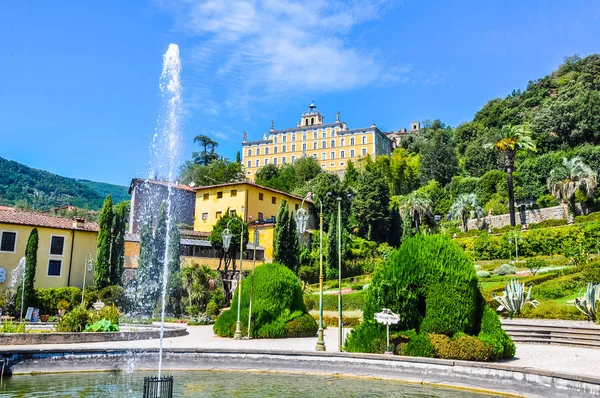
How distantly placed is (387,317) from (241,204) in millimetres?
42653

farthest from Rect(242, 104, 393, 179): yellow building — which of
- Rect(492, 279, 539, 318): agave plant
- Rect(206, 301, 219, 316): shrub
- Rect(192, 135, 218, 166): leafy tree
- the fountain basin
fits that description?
the fountain basin

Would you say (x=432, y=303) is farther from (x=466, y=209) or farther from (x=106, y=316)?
(x=466, y=209)

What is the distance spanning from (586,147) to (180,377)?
67.1m

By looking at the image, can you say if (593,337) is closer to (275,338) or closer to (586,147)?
(275,338)

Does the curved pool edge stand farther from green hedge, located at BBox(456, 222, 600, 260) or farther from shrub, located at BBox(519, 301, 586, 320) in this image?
green hedge, located at BBox(456, 222, 600, 260)

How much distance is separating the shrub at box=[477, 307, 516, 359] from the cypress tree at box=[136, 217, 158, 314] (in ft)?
91.3

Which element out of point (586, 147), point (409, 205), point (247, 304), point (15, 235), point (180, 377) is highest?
point (586, 147)

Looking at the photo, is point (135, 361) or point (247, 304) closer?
point (135, 361)

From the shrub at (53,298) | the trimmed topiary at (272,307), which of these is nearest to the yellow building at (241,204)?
the shrub at (53,298)

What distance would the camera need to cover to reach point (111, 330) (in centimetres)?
2008

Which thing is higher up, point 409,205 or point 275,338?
point 409,205

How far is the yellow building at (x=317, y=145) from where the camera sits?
110625 millimetres

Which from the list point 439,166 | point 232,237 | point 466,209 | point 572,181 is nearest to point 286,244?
point 232,237

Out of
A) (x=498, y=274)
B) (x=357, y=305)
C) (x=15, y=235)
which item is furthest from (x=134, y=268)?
(x=498, y=274)
